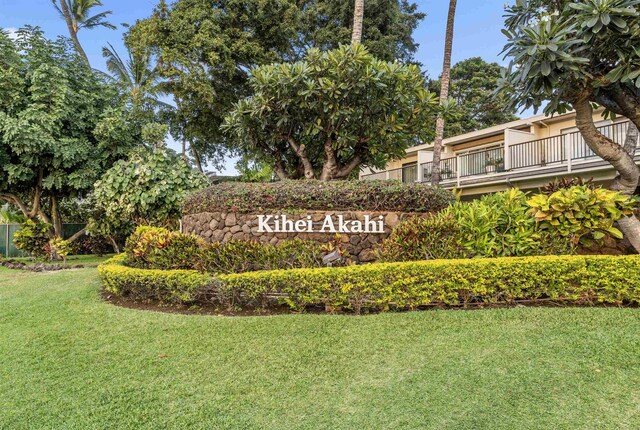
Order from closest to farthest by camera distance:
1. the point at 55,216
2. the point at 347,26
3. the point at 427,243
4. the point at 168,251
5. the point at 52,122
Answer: the point at 427,243, the point at 168,251, the point at 52,122, the point at 55,216, the point at 347,26

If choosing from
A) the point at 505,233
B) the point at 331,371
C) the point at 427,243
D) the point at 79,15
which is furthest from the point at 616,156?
the point at 79,15

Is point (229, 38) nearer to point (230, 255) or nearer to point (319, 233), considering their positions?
point (319, 233)

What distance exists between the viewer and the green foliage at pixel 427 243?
18.4 feet

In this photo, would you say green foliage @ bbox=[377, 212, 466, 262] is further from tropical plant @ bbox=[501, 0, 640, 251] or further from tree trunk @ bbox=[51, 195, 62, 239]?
tree trunk @ bbox=[51, 195, 62, 239]

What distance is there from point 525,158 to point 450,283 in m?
10.9

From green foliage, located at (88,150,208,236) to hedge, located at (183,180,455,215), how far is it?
4.04 meters

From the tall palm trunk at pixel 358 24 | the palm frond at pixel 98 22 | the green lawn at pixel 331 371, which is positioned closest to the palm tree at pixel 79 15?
the palm frond at pixel 98 22

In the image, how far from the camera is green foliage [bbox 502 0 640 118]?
16.0 ft

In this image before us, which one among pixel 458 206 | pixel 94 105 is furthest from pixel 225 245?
pixel 94 105

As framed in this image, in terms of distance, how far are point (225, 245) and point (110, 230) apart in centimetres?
882

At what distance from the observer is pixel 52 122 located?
11.4m

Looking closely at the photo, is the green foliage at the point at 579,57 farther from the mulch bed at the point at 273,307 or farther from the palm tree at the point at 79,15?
the palm tree at the point at 79,15

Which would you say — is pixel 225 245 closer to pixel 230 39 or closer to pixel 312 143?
pixel 312 143

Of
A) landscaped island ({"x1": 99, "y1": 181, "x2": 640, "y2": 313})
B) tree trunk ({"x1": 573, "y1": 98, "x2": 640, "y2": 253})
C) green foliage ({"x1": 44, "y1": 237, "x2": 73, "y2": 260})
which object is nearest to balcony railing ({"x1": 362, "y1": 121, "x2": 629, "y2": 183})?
tree trunk ({"x1": 573, "y1": 98, "x2": 640, "y2": 253})
